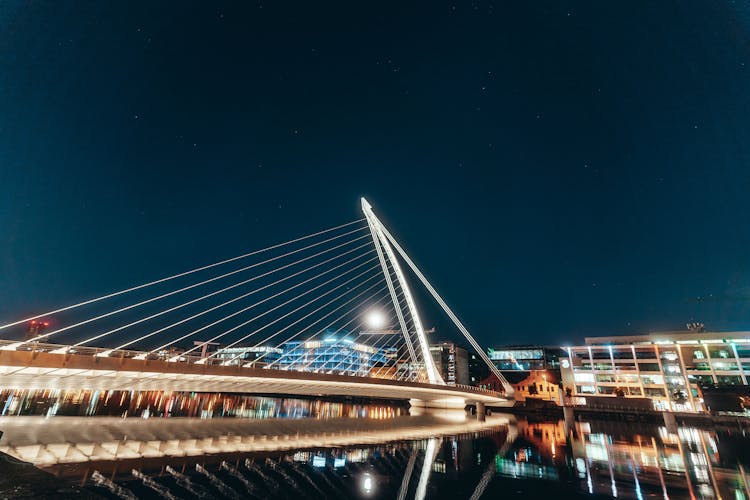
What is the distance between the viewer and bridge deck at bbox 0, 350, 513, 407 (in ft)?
53.4

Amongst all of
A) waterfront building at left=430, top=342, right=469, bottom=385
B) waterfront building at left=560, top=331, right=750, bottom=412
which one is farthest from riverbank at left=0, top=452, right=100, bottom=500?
waterfront building at left=430, top=342, right=469, bottom=385

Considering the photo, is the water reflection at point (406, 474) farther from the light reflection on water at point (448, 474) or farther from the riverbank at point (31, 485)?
the riverbank at point (31, 485)

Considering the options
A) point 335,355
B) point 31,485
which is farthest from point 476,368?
point 31,485

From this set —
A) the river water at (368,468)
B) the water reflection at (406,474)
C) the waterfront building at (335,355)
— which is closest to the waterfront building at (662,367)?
the river water at (368,468)

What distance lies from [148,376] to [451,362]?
9916 centimetres

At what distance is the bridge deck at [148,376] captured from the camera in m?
16.3

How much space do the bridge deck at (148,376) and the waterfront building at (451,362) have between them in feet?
261

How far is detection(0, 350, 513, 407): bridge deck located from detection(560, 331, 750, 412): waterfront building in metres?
52.1

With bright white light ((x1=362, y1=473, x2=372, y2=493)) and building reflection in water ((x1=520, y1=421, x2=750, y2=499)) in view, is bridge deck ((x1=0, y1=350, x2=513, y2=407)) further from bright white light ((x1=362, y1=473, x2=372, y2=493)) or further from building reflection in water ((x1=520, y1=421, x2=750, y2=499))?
building reflection in water ((x1=520, y1=421, x2=750, y2=499))

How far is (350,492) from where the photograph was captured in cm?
895

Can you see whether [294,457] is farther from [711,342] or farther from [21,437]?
[711,342]

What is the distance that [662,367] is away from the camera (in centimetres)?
6294

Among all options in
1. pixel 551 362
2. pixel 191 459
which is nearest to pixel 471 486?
pixel 191 459

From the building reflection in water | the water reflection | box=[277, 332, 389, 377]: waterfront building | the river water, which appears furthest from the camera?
box=[277, 332, 389, 377]: waterfront building
